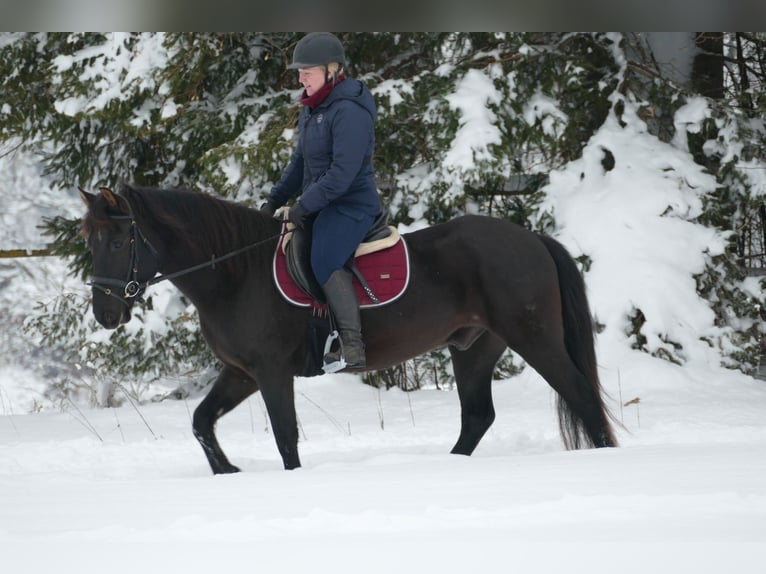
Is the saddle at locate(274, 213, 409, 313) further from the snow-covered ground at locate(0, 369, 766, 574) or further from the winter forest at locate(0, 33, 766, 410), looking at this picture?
the winter forest at locate(0, 33, 766, 410)

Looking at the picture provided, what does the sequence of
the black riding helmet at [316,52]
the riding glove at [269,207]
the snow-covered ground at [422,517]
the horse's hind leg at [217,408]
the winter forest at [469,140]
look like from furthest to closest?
the winter forest at [469,140]
the riding glove at [269,207]
the horse's hind leg at [217,408]
the black riding helmet at [316,52]
the snow-covered ground at [422,517]

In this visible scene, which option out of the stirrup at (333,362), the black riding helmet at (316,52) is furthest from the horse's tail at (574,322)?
the black riding helmet at (316,52)

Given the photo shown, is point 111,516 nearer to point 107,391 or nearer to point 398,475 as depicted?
point 398,475

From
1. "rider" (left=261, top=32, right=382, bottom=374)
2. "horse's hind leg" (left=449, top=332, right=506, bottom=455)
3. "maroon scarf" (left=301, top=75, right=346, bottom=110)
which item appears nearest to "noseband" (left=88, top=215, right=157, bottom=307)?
"rider" (left=261, top=32, right=382, bottom=374)

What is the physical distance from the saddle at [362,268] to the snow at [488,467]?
0.95m

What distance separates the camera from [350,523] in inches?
112

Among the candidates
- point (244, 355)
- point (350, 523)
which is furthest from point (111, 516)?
point (244, 355)

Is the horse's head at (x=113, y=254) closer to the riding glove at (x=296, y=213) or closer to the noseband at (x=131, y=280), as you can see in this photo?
the noseband at (x=131, y=280)

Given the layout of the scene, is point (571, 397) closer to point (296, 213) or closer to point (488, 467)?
point (488, 467)

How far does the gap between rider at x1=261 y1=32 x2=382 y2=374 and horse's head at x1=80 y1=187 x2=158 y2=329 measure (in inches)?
34.1

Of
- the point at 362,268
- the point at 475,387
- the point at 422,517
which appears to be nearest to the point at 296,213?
the point at 362,268

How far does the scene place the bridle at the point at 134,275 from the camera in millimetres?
4820

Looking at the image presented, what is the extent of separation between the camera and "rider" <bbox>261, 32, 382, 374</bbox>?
4820mm

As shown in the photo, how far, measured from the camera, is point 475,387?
18.9 feet
